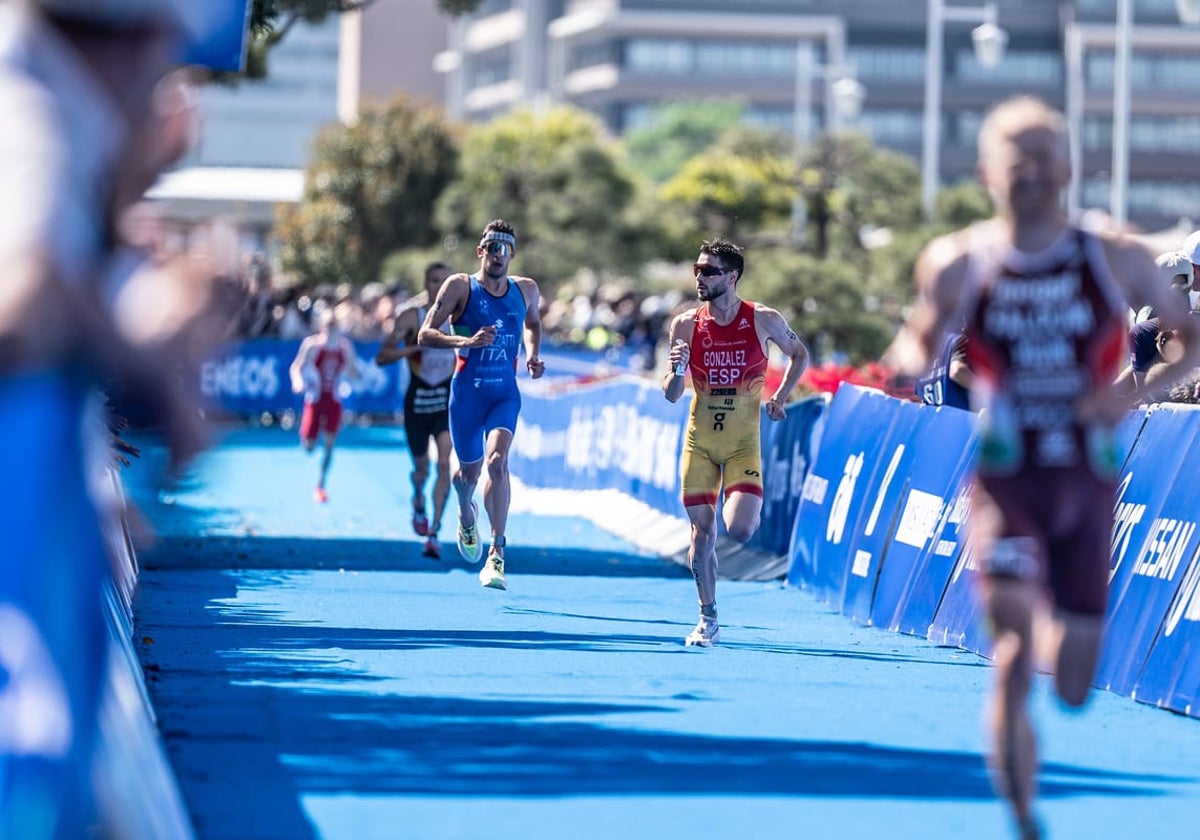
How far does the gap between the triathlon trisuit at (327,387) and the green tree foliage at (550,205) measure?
3807 centimetres

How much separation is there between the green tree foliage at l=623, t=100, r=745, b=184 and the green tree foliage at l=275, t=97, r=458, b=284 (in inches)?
2255

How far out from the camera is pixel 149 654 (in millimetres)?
11508

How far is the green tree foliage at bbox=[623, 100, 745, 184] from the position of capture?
130m

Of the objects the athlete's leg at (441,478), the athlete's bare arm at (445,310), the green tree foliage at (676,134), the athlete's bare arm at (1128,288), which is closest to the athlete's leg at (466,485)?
the athlete's bare arm at (445,310)

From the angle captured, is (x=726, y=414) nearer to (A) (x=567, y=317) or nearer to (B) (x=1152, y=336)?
(B) (x=1152, y=336)

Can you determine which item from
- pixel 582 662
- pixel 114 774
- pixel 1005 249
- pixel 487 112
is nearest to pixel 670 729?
pixel 582 662

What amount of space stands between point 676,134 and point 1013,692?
126m

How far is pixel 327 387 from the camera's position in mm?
25312

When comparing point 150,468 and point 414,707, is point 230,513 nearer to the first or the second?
point 150,468

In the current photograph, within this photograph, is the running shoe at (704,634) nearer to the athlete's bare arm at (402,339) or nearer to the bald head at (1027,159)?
the bald head at (1027,159)

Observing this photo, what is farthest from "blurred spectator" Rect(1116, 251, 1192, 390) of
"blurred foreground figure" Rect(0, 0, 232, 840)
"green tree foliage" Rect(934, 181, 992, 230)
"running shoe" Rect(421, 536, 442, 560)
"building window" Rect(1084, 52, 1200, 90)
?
"building window" Rect(1084, 52, 1200, 90)

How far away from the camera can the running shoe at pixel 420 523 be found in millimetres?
18391

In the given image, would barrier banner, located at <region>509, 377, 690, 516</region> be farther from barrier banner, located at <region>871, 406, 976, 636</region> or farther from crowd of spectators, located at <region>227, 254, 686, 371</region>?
barrier banner, located at <region>871, 406, 976, 636</region>

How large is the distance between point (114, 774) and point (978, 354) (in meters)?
2.86
